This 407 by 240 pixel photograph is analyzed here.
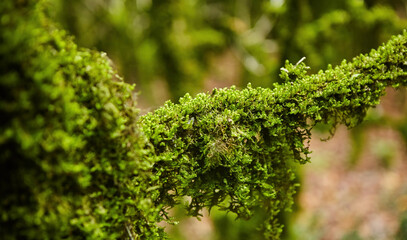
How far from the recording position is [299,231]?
6.25m

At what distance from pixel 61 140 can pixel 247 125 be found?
2.99 feet

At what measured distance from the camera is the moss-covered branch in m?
1.53

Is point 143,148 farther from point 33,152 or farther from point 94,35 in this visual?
point 94,35

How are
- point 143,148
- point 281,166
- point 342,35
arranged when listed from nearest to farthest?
1. point 143,148
2. point 281,166
3. point 342,35

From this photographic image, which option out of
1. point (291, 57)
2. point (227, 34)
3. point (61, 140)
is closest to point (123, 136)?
point (61, 140)

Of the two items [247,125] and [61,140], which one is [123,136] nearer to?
[61,140]

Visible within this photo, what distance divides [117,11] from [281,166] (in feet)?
17.3

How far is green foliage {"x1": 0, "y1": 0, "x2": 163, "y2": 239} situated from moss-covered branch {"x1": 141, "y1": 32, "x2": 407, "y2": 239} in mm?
207

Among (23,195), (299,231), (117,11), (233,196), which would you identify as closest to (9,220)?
(23,195)

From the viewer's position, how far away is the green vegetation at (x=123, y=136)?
102 centimetres

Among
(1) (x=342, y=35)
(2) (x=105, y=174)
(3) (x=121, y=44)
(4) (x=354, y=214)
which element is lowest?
(2) (x=105, y=174)

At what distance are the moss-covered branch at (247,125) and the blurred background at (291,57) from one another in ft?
2.62

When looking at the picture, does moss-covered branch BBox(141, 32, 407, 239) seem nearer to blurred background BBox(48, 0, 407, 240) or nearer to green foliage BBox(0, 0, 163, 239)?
green foliage BBox(0, 0, 163, 239)

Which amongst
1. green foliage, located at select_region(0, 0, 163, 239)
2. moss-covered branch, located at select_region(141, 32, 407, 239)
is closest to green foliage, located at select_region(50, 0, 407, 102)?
moss-covered branch, located at select_region(141, 32, 407, 239)
